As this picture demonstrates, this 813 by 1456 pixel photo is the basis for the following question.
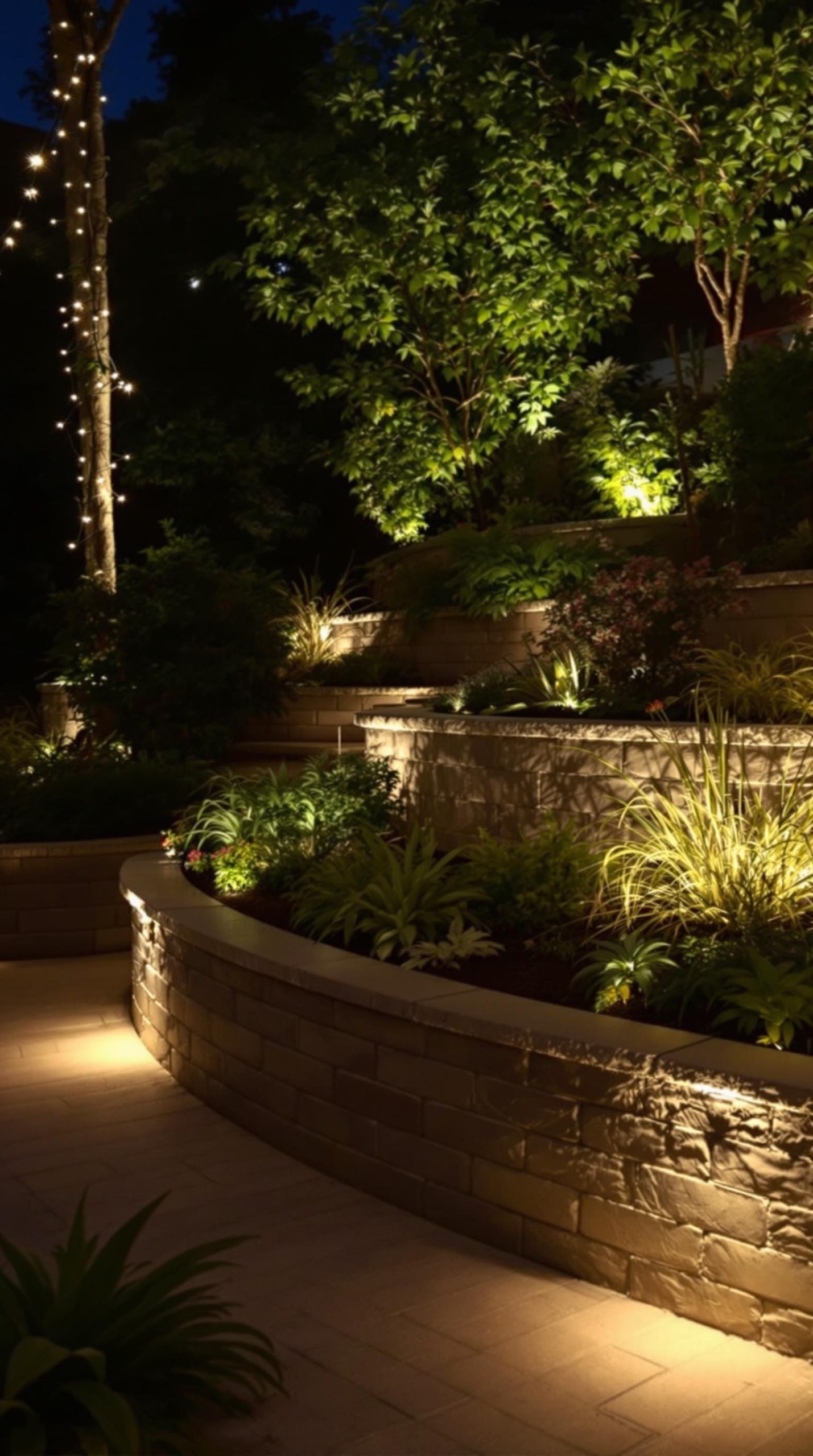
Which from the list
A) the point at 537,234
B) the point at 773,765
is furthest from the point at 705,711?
the point at 537,234

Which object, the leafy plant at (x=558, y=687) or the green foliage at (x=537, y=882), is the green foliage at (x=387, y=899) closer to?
the green foliage at (x=537, y=882)

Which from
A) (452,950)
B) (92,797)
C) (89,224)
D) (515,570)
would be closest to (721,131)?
(515,570)

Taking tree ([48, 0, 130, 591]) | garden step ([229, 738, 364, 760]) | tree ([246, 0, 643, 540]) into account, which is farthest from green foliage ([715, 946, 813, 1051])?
tree ([246, 0, 643, 540])

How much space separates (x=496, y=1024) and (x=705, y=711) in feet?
8.51

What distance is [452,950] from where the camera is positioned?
445 centimetres

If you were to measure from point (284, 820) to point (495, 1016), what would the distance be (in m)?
2.76

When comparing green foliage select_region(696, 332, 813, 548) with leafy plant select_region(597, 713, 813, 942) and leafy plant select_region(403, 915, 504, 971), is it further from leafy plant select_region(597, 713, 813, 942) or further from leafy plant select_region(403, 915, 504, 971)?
leafy plant select_region(403, 915, 504, 971)

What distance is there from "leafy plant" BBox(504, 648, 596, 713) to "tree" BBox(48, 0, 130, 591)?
489 cm

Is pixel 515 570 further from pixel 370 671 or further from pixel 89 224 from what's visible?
pixel 89 224

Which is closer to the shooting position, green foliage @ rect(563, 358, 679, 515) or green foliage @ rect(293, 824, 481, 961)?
green foliage @ rect(293, 824, 481, 961)

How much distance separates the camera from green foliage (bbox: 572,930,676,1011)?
3.83m

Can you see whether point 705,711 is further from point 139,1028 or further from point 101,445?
point 101,445

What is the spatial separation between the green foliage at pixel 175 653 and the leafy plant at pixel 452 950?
17.0ft

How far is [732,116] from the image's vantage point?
9703 mm
